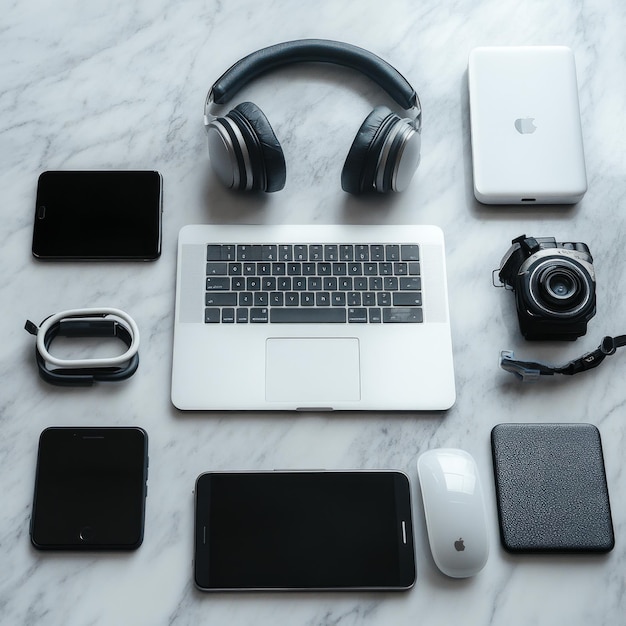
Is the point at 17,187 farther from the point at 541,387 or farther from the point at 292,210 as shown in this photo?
the point at 541,387

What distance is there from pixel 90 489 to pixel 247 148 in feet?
1.59

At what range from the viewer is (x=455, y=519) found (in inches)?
33.1

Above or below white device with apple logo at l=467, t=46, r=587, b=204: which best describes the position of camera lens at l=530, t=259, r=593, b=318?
below

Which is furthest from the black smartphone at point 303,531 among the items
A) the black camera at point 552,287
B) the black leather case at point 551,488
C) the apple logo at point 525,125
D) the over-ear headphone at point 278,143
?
the apple logo at point 525,125

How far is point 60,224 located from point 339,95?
0.46 m

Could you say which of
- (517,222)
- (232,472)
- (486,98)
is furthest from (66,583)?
(486,98)

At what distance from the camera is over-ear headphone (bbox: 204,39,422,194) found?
945mm

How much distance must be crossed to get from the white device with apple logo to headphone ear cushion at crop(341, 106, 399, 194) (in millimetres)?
162

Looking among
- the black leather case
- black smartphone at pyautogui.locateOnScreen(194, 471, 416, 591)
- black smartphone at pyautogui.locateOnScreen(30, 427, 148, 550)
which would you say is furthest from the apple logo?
black smartphone at pyautogui.locateOnScreen(30, 427, 148, 550)

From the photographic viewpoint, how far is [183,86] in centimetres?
A: 109

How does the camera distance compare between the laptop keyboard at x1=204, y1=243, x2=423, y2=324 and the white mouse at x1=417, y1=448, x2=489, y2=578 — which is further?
the laptop keyboard at x1=204, y1=243, x2=423, y2=324

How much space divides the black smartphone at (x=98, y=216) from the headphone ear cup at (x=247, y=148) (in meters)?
0.12

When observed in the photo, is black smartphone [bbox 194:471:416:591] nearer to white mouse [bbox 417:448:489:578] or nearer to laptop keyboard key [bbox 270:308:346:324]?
white mouse [bbox 417:448:489:578]

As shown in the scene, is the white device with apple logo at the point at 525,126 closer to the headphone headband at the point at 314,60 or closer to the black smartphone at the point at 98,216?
the headphone headband at the point at 314,60
